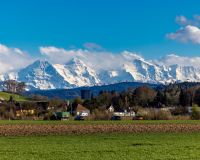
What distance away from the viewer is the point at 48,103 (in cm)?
19425

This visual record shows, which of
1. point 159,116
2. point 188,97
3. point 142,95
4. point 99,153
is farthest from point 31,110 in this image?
point 99,153

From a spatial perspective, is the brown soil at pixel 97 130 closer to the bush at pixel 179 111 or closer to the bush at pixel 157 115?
the bush at pixel 157 115

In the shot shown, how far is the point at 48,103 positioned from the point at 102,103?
963 inches

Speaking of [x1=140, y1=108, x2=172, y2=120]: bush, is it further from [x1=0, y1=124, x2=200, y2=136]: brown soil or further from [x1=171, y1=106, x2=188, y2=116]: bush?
[x1=0, y1=124, x2=200, y2=136]: brown soil

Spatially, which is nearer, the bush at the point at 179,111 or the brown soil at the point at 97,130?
the brown soil at the point at 97,130

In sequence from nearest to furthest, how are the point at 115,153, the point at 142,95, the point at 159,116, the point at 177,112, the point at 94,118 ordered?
the point at 115,153
the point at 159,116
the point at 94,118
the point at 177,112
the point at 142,95

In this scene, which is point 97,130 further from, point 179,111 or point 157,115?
point 179,111

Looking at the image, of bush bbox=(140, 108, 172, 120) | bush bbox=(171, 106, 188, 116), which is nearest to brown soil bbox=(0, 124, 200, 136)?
bush bbox=(140, 108, 172, 120)

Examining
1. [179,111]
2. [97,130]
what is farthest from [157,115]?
[97,130]

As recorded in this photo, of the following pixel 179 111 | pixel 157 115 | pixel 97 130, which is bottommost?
pixel 97 130

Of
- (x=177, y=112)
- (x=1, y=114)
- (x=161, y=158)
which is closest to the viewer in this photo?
(x=161, y=158)

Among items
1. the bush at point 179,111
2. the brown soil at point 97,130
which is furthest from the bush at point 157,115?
the brown soil at point 97,130

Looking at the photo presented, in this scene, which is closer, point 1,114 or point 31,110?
point 1,114

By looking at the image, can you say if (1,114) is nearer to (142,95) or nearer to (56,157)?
(142,95)
